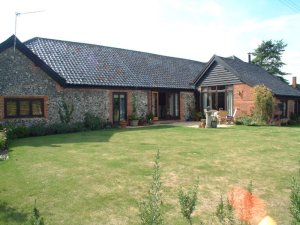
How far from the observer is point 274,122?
23922 mm

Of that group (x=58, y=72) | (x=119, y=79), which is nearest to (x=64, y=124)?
(x=58, y=72)

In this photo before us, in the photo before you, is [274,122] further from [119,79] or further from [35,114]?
[35,114]

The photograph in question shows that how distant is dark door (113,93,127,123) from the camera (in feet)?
73.2

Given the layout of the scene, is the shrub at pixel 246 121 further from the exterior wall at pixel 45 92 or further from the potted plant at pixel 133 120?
the exterior wall at pixel 45 92

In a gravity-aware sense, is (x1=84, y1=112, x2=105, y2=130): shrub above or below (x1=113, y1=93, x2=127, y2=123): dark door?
below


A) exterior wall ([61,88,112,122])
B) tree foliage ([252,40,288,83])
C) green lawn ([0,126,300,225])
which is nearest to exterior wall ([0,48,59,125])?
exterior wall ([61,88,112,122])

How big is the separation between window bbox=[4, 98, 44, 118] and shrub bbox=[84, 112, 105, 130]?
9.58 feet

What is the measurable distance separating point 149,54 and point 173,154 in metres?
20.6

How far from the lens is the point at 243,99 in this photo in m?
24.3

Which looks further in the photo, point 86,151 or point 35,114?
point 35,114

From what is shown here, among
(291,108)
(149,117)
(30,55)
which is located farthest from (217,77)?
(30,55)

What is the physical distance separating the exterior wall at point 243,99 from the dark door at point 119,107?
9.27m

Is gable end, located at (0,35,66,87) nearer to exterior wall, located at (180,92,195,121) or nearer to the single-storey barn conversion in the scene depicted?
the single-storey barn conversion

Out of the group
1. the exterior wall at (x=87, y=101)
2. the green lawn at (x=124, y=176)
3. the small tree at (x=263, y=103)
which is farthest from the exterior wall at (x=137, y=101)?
the green lawn at (x=124, y=176)
